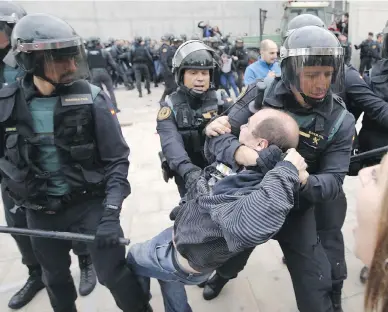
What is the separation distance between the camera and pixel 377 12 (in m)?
13.9

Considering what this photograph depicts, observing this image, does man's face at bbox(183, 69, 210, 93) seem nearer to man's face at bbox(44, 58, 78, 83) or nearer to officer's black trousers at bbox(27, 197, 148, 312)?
man's face at bbox(44, 58, 78, 83)

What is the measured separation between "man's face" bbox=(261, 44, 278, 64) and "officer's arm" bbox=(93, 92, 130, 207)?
269 centimetres

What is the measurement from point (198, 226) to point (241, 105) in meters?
0.80

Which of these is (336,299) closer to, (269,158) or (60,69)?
(269,158)

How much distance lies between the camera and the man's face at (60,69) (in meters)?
1.69

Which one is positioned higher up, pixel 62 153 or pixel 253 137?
pixel 253 137

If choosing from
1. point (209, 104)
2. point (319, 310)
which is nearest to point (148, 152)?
point (209, 104)

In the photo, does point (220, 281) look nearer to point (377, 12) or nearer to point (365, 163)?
point (365, 163)

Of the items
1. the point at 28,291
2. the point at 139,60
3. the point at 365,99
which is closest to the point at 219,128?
the point at 365,99

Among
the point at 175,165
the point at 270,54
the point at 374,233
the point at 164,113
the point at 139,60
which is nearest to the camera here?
the point at 374,233

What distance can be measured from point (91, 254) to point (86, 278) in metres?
0.96

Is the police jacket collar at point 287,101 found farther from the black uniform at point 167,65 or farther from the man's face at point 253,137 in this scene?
the black uniform at point 167,65

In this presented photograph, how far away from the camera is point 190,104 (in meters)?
2.38

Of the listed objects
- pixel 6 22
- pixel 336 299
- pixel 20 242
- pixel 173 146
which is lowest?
pixel 336 299
